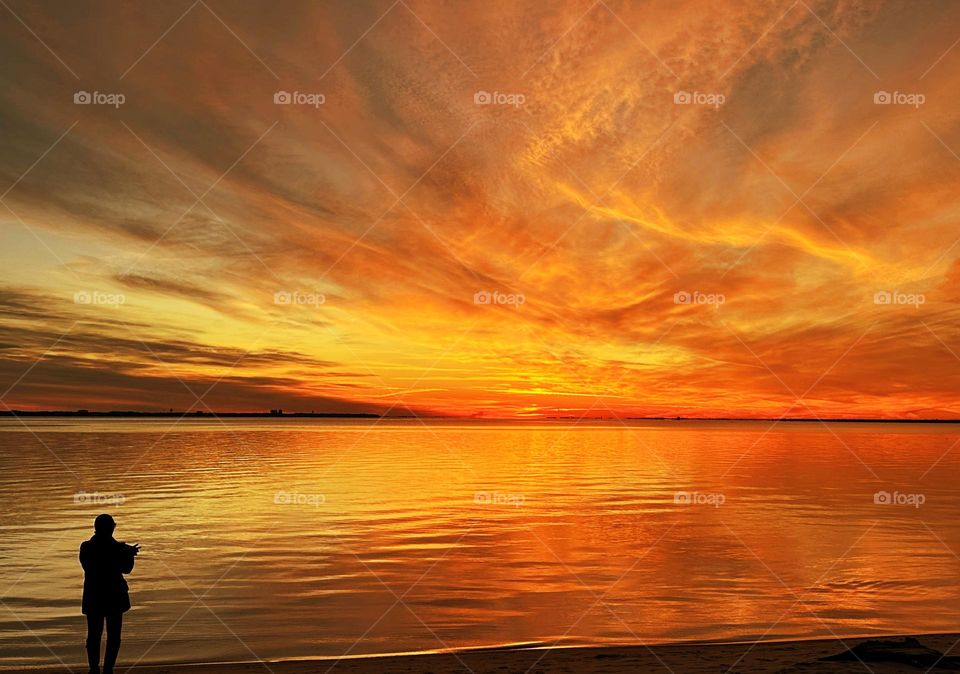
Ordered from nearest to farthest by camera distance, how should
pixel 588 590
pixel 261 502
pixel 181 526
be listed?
pixel 588 590 < pixel 181 526 < pixel 261 502

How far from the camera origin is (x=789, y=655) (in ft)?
49.2

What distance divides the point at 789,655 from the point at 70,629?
15.3 metres

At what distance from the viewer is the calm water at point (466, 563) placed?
18.4 meters

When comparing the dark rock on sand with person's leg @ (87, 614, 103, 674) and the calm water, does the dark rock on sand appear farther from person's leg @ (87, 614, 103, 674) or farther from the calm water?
person's leg @ (87, 614, 103, 674)

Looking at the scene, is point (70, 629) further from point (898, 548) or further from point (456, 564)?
point (898, 548)

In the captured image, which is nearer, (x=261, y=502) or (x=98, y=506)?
(x=98, y=506)

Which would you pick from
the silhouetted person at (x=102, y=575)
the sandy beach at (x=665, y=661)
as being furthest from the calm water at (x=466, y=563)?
the silhouetted person at (x=102, y=575)

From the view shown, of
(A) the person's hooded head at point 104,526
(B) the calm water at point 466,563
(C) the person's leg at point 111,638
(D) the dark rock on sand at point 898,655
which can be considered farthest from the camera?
(B) the calm water at point 466,563

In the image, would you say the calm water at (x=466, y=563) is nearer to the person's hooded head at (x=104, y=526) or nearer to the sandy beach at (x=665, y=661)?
the sandy beach at (x=665, y=661)

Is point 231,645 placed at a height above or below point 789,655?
above

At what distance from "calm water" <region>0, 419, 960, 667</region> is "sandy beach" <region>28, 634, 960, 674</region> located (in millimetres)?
1682

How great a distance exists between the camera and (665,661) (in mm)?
14664

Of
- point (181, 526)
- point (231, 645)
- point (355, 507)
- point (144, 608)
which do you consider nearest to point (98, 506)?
point (181, 526)

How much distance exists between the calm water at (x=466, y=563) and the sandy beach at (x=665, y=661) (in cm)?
168
